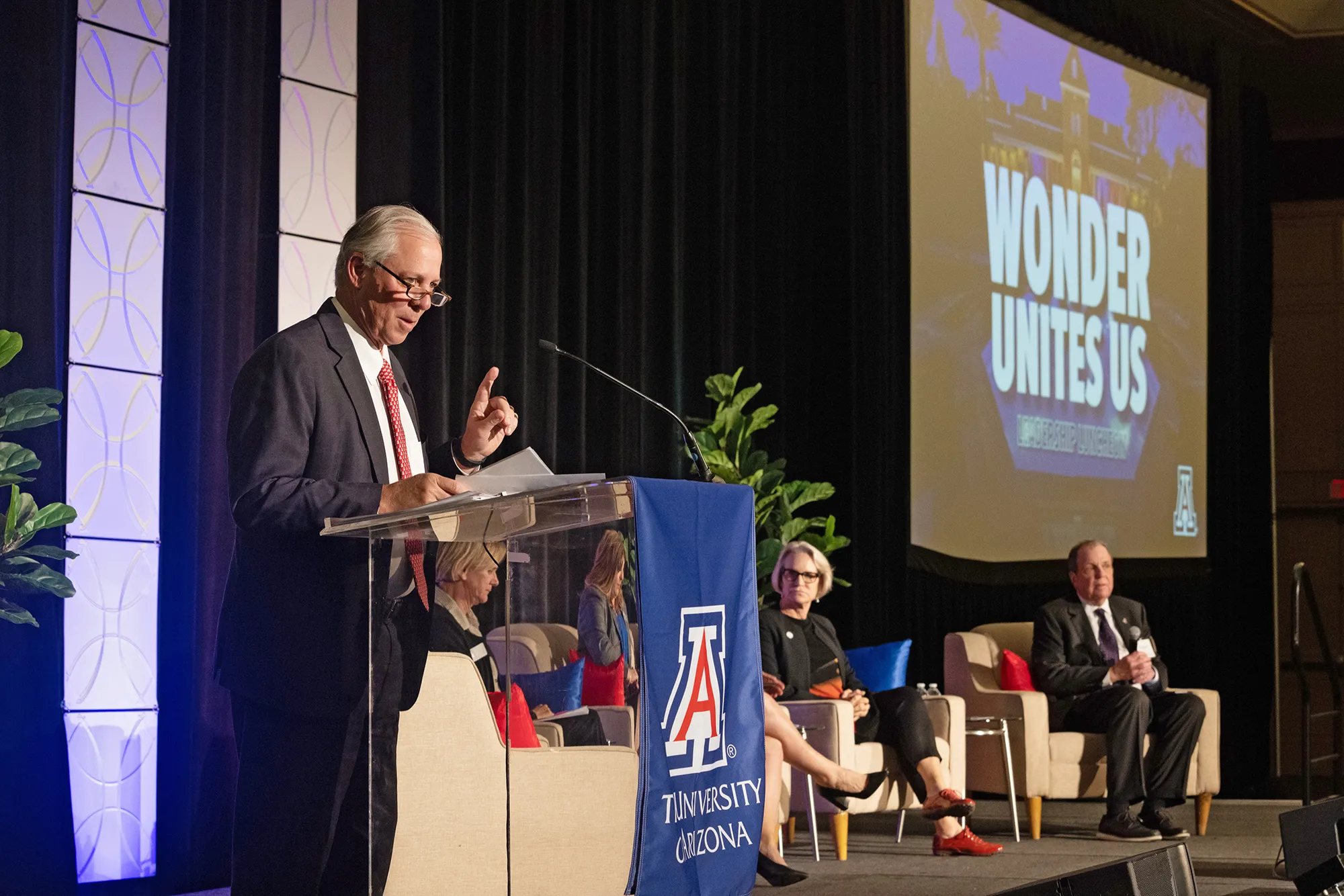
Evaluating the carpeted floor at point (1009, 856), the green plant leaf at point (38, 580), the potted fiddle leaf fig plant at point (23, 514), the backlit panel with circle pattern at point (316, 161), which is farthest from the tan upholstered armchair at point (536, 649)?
the backlit panel with circle pattern at point (316, 161)

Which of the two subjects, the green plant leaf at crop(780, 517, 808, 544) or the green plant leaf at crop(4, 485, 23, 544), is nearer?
the green plant leaf at crop(4, 485, 23, 544)

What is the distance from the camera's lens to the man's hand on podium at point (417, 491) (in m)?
1.96

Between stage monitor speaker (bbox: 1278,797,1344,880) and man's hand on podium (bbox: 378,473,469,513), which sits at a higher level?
man's hand on podium (bbox: 378,473,469,513)

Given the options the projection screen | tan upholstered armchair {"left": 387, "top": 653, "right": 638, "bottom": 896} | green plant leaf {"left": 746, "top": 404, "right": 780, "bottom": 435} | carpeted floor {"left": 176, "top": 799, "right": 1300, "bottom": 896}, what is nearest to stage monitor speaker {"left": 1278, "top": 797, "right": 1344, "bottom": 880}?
carpeted floor {"left": 176, "top": 799, "right": 1300, "bottom": 896}

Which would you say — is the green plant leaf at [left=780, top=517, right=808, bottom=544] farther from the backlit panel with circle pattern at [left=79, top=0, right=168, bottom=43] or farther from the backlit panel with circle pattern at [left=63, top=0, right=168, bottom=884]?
the backlit panel with circle pattern at [left=79, top=0, right=168, bottom=43]

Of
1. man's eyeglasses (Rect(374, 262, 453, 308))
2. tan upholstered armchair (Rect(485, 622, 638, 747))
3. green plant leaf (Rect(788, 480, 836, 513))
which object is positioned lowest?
tan upholstered armchair (Rect(485, 622, 638, 747))

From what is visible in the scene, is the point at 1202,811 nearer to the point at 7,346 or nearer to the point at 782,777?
the point at 782,777

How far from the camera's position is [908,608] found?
7.04 meters

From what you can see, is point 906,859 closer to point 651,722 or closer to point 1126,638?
point 1126,638

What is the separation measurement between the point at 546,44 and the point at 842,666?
259cm

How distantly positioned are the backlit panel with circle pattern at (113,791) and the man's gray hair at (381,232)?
2460 millimetres

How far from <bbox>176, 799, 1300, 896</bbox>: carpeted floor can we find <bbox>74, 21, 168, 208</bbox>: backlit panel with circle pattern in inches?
82.4

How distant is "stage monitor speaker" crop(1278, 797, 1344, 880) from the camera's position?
9.80 ft

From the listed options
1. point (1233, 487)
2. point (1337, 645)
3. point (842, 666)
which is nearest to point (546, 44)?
point (842, 666)
